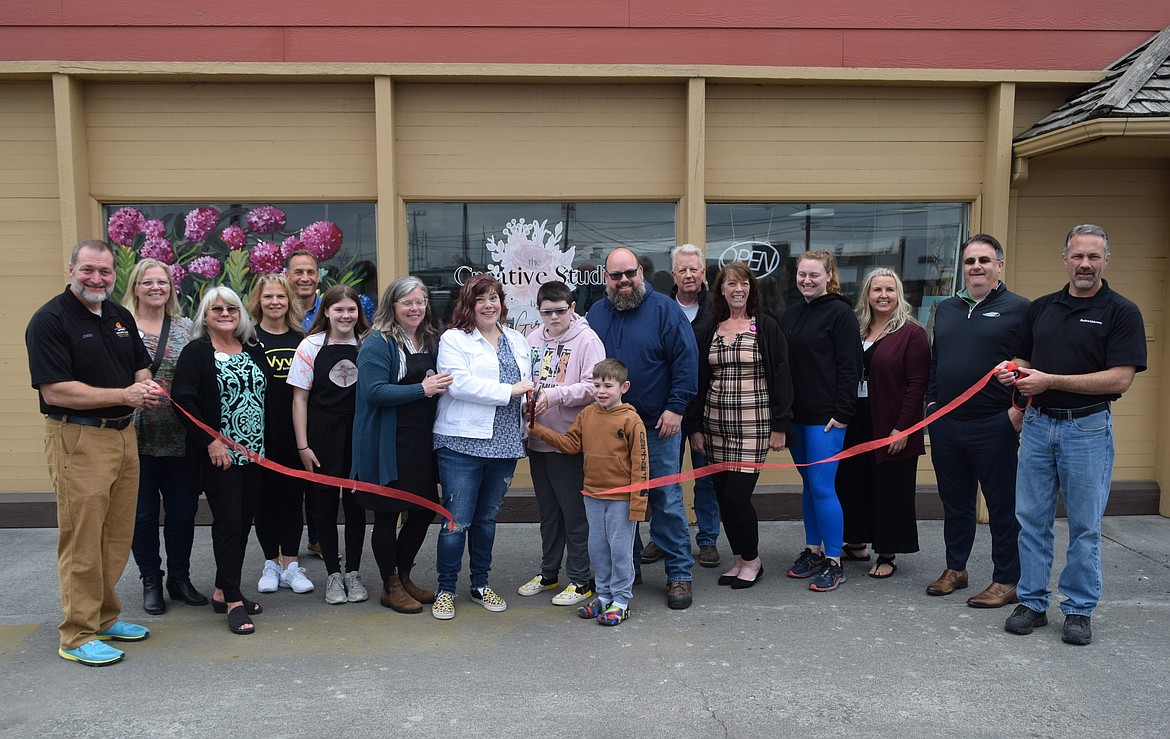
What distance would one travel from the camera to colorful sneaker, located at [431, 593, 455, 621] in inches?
187

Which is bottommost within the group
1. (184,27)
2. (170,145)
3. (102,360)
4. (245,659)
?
(245,659)

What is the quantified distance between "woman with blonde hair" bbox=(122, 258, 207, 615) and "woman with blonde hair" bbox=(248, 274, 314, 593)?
0.40 meters

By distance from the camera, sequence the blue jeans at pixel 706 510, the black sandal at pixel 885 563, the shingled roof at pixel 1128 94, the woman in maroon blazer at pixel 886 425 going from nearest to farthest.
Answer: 1. the woman in maroon blazer at pixel 886 425
2. the black sandal at pixel 885 563
3. the blue jeans at pixel 706 510
4. the shingled roof at pixel 1128 94

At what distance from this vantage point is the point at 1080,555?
4402mm

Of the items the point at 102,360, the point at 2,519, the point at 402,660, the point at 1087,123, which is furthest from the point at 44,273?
the point at 1087,123

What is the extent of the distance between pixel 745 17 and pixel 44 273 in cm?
565

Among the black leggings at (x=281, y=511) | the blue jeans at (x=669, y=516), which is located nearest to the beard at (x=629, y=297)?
the blue jeans at (x=669, y=516)

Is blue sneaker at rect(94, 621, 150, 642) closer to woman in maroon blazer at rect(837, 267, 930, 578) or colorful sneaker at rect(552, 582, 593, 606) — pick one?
colorful sneaker at rect(552, 582, 593, 606)

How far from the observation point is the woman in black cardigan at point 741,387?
5.02 m

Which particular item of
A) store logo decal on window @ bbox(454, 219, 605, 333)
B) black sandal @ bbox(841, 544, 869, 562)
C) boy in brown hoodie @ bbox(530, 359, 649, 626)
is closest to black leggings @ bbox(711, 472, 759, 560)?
boy in brown hoodie @ bbox(530, 359, 649, 626)

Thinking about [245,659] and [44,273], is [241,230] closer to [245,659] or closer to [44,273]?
[44,273]

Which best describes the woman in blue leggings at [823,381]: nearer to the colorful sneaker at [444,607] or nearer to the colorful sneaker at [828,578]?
the colorful sneaker at [828,578]

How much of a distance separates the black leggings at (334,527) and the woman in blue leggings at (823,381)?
260 cm

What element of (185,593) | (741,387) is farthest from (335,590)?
(741,387)
